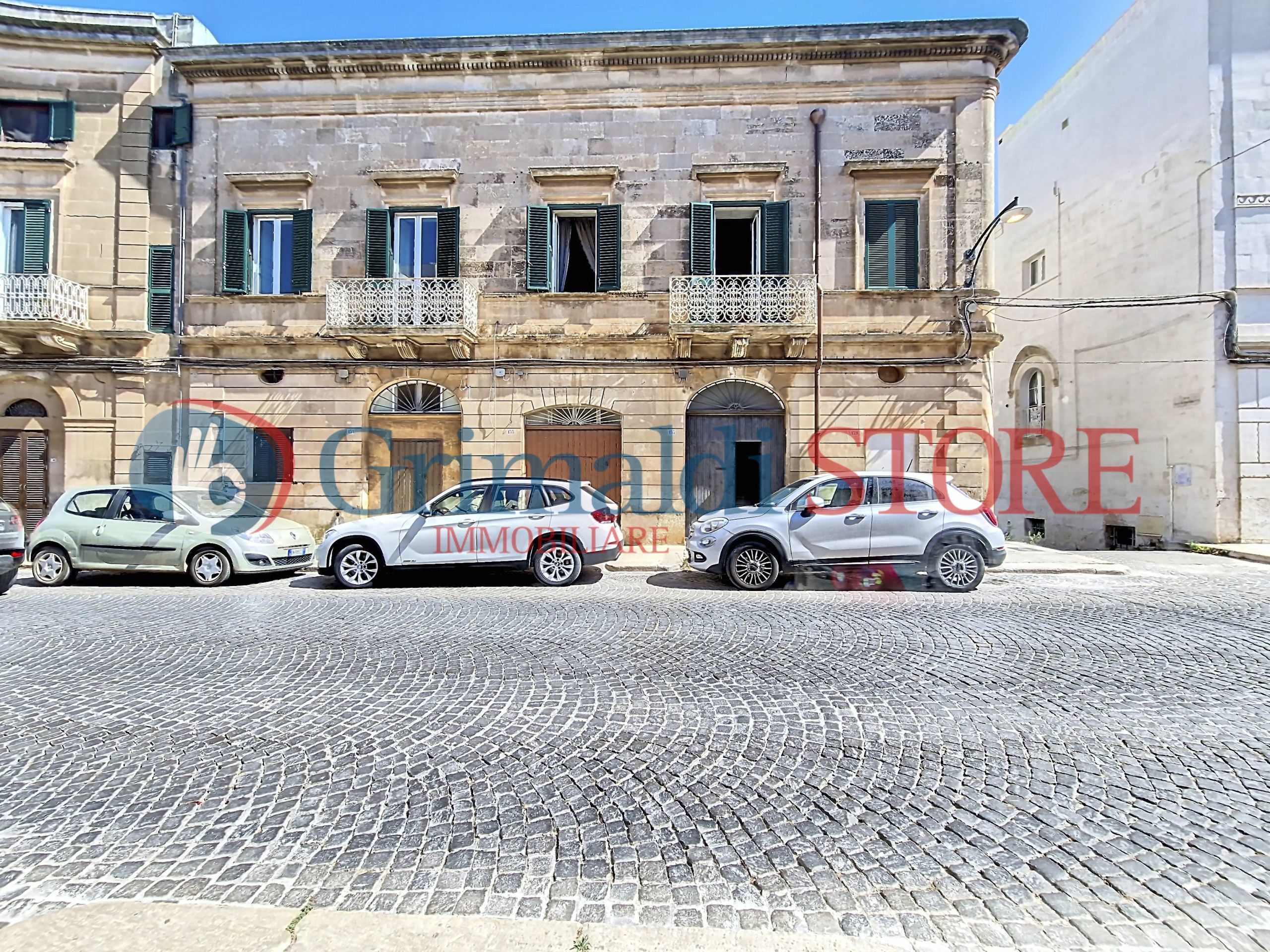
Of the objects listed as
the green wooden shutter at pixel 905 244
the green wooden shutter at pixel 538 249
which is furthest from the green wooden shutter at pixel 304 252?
the green wooden shutter at pixel 905 244

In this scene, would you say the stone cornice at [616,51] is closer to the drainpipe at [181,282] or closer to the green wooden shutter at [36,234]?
the drainpipe at [181,282]

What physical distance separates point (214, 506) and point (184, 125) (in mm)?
9265

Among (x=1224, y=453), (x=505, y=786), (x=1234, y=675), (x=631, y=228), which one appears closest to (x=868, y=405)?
(x=631, y=228)

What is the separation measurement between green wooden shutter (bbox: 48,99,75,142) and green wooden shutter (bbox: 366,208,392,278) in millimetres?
6796

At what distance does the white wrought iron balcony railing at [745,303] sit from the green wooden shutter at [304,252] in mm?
7902

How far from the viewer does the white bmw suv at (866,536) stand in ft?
29.2

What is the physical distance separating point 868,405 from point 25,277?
1724cm

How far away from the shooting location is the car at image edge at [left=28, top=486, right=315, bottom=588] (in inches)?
374

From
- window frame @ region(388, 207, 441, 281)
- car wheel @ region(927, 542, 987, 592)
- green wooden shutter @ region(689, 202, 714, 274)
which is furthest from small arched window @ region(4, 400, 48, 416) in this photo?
car wheel @ region(927, 542, 987, 592)

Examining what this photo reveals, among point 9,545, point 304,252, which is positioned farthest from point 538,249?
point 9,545

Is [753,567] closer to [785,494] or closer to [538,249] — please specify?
[785,494]

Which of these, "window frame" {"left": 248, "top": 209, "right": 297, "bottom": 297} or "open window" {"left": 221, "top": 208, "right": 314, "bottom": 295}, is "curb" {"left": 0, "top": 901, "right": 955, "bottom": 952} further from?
"window frame" {"left": 248, "top": 209, "right": 297, "bottom": 297}

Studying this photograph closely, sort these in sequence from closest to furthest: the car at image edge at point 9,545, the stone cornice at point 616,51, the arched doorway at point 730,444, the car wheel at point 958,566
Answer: the car at image edge at point 9,545 < the car wheel at point 958,566 < the stone cornice at point 616,51 < the arched doorway at point 730,444

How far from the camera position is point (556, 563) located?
9414mm
